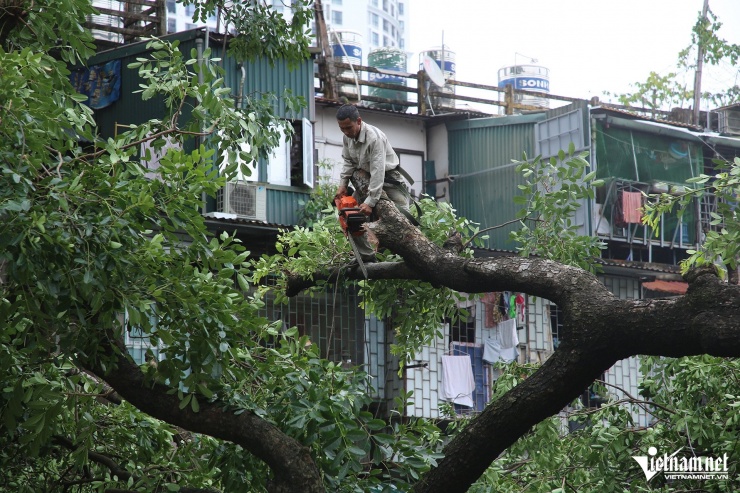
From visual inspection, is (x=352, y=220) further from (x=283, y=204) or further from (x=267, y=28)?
(x=283, y=204)

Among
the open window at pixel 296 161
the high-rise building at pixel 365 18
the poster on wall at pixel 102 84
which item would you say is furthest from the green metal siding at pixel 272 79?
the high-rise building at pixel 365 18

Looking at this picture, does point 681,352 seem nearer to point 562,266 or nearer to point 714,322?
point 714,322

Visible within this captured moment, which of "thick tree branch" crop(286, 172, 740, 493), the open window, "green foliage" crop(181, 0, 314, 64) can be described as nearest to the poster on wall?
the open window

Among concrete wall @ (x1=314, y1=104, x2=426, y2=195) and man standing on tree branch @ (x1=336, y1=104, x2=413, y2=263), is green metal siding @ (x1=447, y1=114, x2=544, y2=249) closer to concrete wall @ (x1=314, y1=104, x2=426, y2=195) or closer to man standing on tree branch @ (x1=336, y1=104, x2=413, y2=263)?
concrete wall @ (x1=314, y1=104, x2=426, y2=195)

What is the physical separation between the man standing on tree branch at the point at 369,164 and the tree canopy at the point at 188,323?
0.27 m

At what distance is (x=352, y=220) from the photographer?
7.77 m

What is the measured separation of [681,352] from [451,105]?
18440 mm

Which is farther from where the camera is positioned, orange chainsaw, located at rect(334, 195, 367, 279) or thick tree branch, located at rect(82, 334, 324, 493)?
orange chainsaw, located at rect(334, 195, 367, 279)

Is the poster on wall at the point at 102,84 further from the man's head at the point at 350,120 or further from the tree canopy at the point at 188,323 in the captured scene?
the man's head at the point at 350,120

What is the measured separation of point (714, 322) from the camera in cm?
508

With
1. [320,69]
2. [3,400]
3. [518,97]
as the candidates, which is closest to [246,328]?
[3,400]

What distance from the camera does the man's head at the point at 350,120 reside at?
26.1 ft

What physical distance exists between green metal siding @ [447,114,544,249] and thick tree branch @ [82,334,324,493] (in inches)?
569

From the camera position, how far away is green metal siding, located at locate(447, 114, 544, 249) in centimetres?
2075
